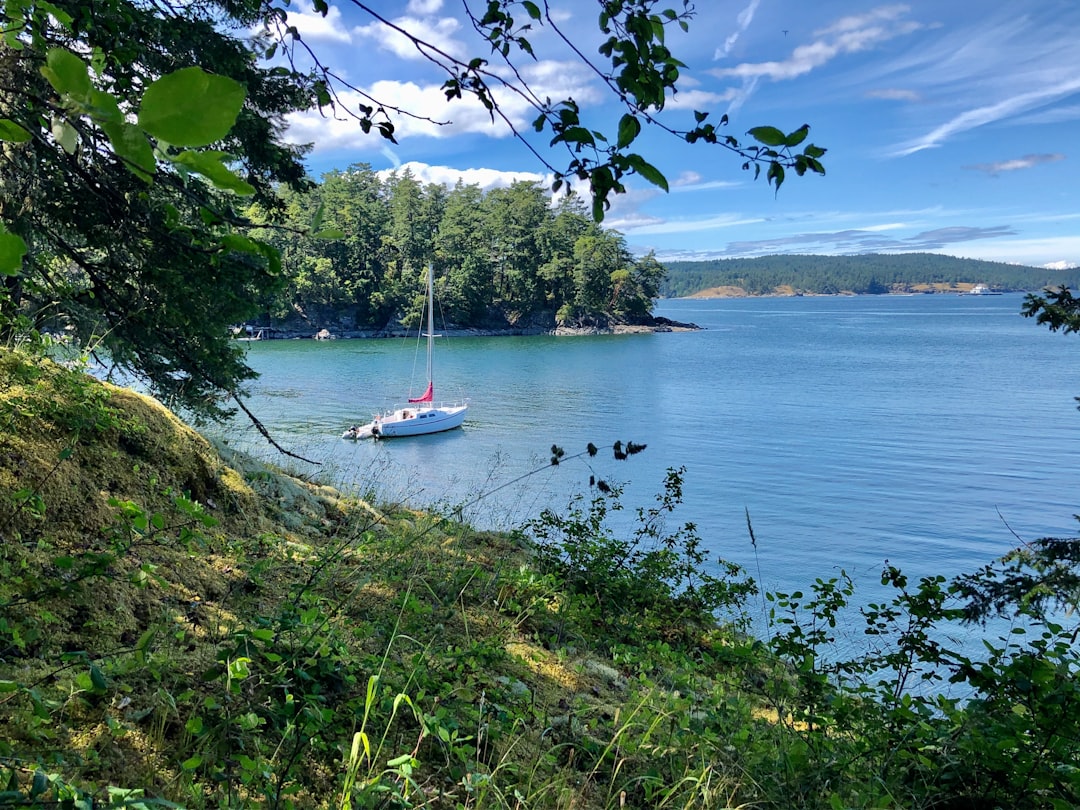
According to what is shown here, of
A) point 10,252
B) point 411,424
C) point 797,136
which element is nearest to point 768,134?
point 797,136

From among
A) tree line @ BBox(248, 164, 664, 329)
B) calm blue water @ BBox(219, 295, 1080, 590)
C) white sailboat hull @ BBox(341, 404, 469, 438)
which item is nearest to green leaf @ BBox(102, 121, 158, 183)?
calm blue water @ BBox(219, 295, 1080, 590)

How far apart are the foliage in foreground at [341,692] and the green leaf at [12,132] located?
925 mm

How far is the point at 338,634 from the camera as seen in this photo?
2.67 meters

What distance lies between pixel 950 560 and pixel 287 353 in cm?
5664

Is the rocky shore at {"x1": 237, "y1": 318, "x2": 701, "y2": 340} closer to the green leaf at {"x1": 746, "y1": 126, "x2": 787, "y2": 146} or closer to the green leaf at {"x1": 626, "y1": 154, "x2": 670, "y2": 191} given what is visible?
the green leaf at {"x1": 626, "y1": 154, "x2": 670, "y2": 191}

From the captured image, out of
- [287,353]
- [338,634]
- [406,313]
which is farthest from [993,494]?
[406,313]

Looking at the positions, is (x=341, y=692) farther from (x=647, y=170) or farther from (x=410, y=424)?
(x=410, y=424)

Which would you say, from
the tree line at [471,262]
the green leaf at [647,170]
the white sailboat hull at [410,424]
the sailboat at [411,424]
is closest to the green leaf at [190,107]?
the green leaf at [647,170]

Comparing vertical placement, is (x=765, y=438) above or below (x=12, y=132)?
below

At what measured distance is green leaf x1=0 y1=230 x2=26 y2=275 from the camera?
62 centimetres

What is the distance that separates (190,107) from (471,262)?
263ft

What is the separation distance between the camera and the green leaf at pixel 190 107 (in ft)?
1.61

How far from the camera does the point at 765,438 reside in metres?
26.2

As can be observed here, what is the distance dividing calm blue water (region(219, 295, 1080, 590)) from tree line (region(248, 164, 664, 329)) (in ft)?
53.3
